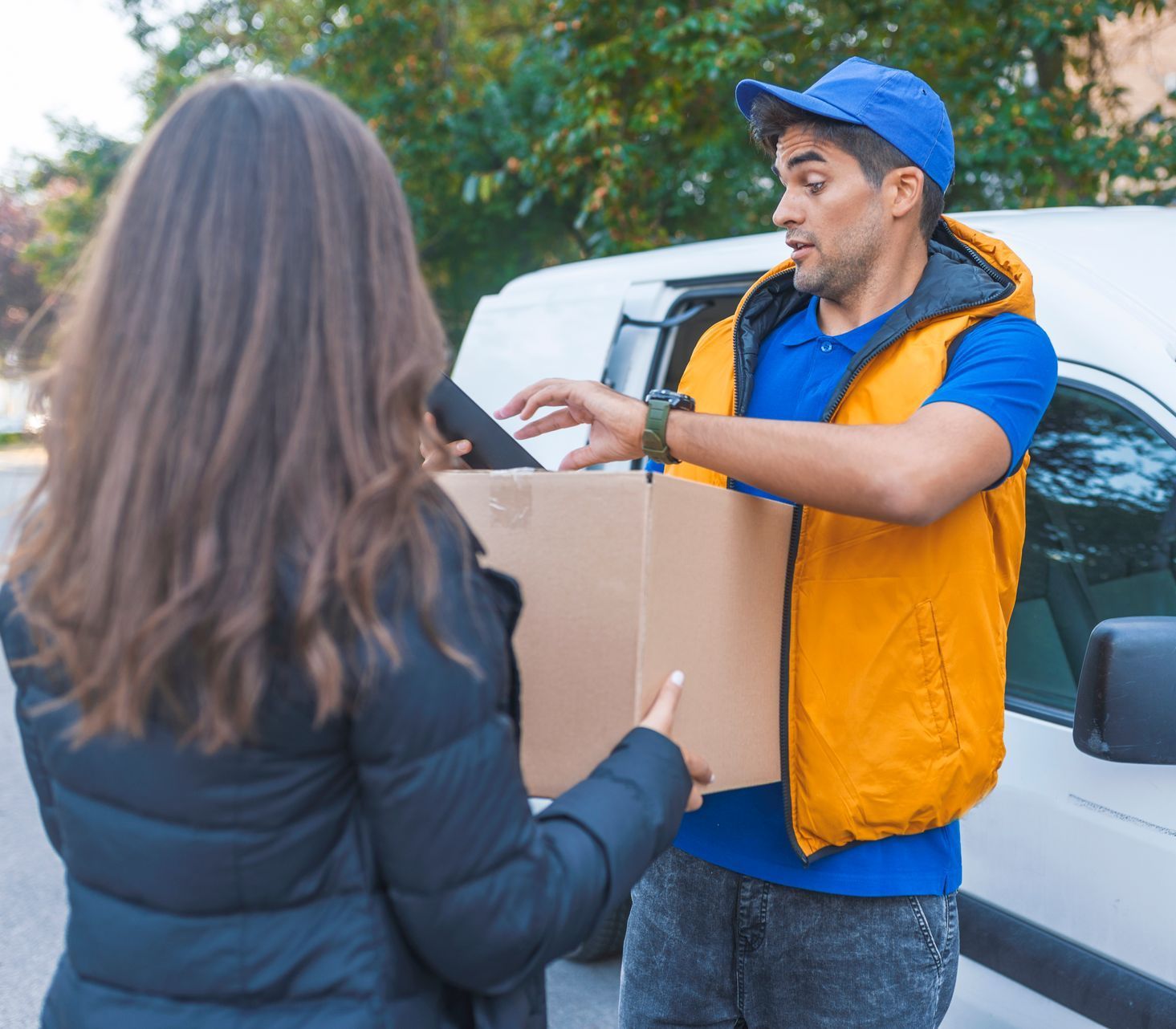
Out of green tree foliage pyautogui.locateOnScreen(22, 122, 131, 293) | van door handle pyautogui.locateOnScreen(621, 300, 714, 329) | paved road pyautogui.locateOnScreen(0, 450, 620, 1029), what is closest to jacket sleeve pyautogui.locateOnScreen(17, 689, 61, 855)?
paved road pyautogui.locateOnScreen(0, 450, 620, 1029)

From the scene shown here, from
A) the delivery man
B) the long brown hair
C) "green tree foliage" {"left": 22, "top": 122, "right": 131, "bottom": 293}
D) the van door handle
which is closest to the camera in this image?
the long brown hair

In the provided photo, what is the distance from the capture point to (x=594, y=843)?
109cm

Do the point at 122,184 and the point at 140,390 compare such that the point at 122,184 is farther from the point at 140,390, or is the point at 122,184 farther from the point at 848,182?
the point at 848,182

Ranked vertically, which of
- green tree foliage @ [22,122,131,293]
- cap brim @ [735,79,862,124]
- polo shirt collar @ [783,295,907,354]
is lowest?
green tree foliage @ [22,122,131,293]

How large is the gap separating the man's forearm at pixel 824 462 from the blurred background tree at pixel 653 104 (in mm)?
4352

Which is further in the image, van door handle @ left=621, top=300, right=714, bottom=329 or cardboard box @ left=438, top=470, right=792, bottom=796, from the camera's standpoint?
van door handle @ left=621, top=300, right=714, bottom=329

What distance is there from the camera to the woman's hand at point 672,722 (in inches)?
49.4

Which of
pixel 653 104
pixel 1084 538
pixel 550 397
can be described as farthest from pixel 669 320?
pixel 653 104

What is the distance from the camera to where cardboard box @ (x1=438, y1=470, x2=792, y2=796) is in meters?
1.26

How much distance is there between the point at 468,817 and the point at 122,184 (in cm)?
66

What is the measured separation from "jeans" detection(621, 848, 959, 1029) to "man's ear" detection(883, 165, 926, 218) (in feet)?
3.40

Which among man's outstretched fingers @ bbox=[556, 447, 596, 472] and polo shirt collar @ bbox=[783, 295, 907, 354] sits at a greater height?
polo shirt collar @ bbox=[783, 295, 907, 354]

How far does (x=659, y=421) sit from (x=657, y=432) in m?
0.01

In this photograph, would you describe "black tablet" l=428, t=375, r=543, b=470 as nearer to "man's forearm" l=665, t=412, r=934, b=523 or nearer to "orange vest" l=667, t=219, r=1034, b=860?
"man's forearm" l=665, t=412, r=934, b=523
